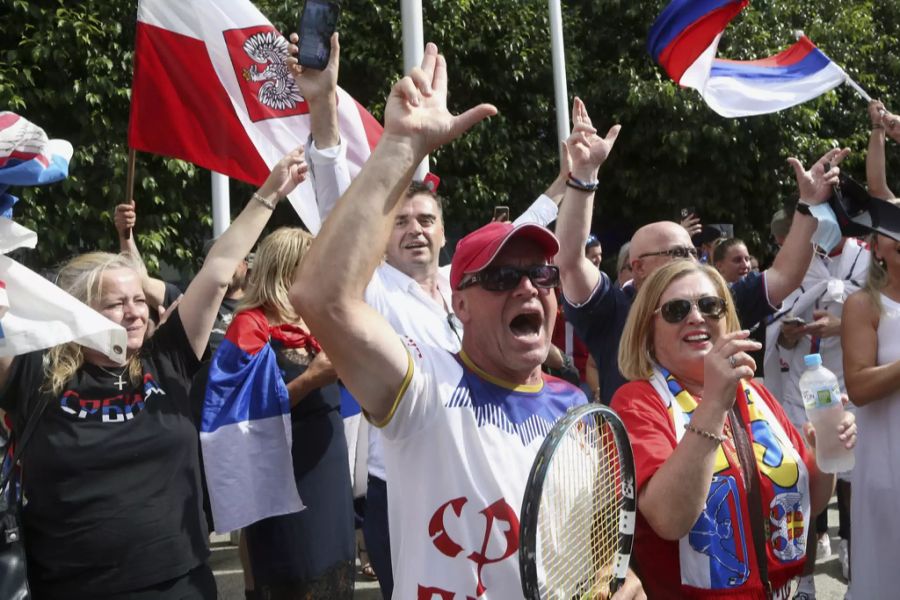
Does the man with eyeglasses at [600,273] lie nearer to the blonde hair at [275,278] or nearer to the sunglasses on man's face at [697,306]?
the sunglasses on man's face at [697,306]

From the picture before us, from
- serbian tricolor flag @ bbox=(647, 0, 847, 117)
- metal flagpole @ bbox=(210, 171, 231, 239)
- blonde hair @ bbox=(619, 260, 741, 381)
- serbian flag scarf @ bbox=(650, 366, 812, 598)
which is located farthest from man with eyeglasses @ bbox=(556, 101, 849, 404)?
metal flagpole @ bbox=(210, 171, 231, 239)

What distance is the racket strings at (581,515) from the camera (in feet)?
6.34

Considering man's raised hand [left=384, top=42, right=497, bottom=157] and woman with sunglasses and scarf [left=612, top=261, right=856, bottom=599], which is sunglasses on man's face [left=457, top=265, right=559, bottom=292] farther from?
woman with sunglasses and scarf [left=612, top=261, right=856, bottom=599]

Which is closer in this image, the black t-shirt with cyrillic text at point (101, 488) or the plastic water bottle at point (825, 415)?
the plastic water bottle at point (825, 415)

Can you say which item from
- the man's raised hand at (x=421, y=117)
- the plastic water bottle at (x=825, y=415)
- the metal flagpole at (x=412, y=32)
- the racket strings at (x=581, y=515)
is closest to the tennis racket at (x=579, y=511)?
the racket strings at (x=581, y=515)

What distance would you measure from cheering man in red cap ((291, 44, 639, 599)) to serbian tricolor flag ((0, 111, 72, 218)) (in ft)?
3.97

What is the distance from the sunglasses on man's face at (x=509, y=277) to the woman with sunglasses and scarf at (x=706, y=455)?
507mm

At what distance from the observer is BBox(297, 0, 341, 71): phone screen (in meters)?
2.32

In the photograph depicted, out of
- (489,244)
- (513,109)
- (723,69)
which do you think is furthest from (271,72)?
(513,109)

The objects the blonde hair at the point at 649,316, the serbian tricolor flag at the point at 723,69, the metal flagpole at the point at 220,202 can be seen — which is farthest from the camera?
the metal flagpole at the point at 220,202

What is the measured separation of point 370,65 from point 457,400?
424 inches

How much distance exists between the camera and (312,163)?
3.36 m

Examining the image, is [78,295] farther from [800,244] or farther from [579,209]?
[800,244]

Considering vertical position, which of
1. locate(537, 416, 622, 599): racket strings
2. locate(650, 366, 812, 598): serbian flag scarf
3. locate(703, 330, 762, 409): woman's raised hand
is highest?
locate(703, 330, 762, 409): woman's raised hand
